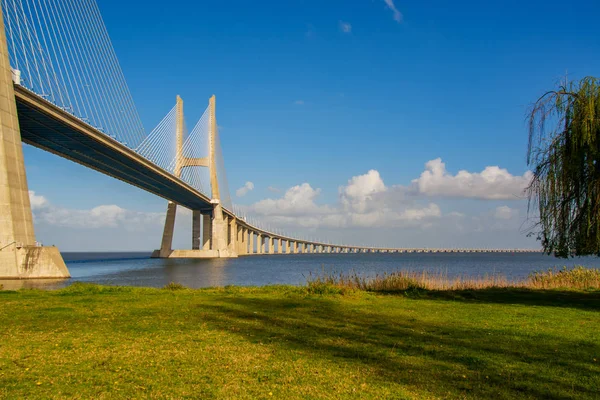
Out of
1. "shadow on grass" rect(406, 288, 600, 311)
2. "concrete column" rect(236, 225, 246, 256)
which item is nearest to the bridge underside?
"shadow on grass" rect(406, 288, 600, 311)

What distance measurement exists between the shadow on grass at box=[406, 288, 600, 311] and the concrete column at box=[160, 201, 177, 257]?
7787cm

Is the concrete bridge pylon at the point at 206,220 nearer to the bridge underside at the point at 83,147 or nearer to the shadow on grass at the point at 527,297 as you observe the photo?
the bridge underside at the point at 83,147

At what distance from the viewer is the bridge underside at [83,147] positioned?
38031 millimetres

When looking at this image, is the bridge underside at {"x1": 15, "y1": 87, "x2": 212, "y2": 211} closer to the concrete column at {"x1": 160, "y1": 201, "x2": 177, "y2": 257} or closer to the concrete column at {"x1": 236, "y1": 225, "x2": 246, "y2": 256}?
the concrete column at {"x1": 160, "y1": 201, "x2": 177, "y2": 257}

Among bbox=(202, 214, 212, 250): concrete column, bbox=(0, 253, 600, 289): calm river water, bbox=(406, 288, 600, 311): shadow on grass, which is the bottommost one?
bbox=(0, 253, 600, 289): calm river water

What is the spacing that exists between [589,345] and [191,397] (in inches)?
285

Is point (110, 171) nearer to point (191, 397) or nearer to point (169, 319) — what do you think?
point (169, 319)

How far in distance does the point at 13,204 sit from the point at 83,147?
16.4 meters

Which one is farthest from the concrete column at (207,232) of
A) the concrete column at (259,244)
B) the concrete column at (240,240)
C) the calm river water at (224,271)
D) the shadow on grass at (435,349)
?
the shadow on grass at (435,349)

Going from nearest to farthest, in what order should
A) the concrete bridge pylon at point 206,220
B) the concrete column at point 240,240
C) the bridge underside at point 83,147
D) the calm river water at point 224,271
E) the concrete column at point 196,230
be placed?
the calm river water at point 224,271, the bridge underside at point 83,147, the concrete bridge pylon at point 206,220, the concrete column at point 196,230, the concrete column at point 240,240

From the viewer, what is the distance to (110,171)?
57.1 m

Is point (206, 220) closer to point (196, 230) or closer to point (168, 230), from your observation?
point (196, 230)

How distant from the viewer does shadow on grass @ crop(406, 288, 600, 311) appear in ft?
51.6

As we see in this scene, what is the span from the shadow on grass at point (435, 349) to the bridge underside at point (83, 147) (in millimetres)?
31124
